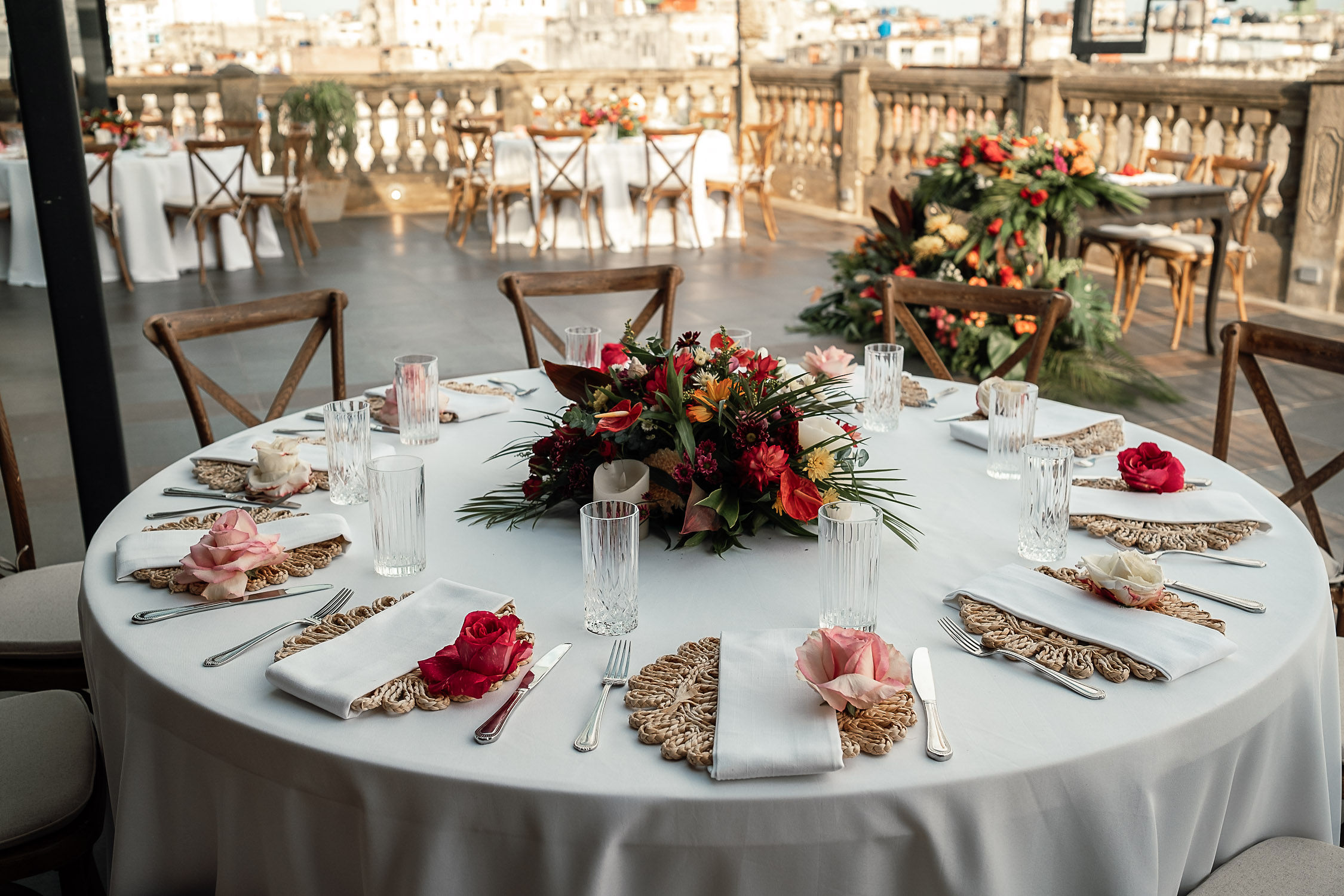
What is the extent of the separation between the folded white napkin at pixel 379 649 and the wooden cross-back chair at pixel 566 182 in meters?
7.00

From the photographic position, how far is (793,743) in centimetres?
109

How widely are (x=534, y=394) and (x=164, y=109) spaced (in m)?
9.54

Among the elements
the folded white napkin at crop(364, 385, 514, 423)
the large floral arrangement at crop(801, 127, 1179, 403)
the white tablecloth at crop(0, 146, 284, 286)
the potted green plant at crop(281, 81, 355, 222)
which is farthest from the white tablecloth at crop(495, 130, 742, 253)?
the folded white napkin at crop(364, 385, 514, 423)

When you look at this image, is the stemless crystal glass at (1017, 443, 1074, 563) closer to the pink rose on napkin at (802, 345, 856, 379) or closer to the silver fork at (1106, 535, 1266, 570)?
the silver fork at (1106, 535, 1266, 570)

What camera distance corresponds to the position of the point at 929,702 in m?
1.18

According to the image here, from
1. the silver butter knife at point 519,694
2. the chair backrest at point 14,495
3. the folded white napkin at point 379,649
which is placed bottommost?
the chair backrest at point 14,495

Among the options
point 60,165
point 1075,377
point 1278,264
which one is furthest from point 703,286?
point 60,165

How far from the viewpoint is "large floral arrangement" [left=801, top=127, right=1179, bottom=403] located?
490 centimetres

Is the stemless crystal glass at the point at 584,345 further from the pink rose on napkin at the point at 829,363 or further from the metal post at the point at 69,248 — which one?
the metal post at the point at 69,248

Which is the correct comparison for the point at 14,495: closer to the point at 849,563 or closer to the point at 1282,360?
the point at 849,563

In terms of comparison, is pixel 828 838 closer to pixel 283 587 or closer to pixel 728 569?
pixel 728 569

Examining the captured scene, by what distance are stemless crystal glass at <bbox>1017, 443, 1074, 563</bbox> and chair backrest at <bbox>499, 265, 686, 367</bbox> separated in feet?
5.03

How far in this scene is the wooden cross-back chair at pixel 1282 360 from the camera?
2188mm

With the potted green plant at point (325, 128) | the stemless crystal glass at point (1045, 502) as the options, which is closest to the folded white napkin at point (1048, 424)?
the stemless crystal glass at point (1045, 502)
